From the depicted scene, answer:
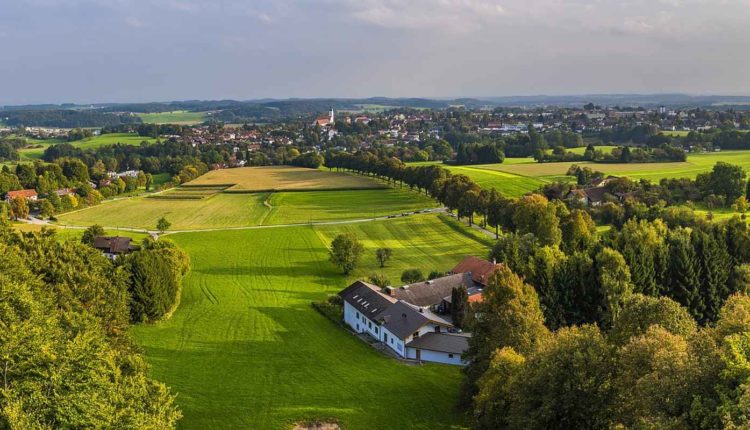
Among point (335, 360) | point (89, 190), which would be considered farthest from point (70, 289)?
point (89, 190)

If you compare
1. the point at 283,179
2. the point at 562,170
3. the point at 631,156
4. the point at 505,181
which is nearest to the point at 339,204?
the point at 505,181

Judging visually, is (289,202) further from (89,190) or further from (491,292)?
(491,292)

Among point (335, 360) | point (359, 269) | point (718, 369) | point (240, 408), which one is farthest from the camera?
point (359, 269)

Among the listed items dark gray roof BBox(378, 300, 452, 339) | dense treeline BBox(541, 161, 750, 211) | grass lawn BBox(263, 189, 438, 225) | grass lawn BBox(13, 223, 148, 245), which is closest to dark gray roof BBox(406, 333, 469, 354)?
dark gray roof BBox(378, 300, 452, 339)

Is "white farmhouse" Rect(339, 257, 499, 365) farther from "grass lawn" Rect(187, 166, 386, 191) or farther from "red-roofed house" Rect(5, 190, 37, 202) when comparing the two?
"red-roofed house" Rect(5, 190, 37, 202)

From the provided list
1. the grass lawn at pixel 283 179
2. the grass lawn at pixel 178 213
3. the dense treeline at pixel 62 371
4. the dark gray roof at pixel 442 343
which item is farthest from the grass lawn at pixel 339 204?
the dense treeline at pixel 62 371

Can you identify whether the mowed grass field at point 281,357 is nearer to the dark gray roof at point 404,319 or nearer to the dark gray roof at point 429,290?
the dark gray roof at point 404,319
